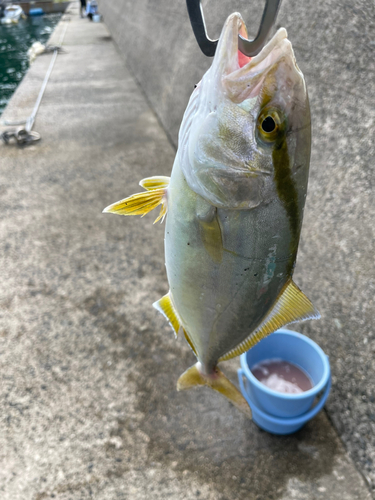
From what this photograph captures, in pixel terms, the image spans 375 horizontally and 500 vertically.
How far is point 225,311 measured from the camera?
4.53ft

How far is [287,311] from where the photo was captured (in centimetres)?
139

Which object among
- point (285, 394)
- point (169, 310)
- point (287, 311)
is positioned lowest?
point (285, 394)

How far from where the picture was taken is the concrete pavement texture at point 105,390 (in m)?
1.97

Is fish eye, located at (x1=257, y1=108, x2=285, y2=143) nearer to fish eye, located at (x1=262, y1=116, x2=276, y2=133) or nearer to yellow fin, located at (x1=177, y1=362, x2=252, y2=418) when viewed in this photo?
fish eye, located at (x1=262, y1=116, x2=276, y2=133)

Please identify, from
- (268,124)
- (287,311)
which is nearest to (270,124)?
(268,124)

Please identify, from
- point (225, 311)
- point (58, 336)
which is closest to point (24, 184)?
point (58, 336)

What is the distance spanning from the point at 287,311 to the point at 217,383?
551 millimetres

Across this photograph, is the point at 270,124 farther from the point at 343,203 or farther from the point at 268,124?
the point at 343,203

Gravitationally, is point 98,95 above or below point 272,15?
below

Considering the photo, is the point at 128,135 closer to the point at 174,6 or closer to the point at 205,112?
the point at 174,6

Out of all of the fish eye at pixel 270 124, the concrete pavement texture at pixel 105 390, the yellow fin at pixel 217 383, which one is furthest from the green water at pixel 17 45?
the fish eye at pixel 270 124

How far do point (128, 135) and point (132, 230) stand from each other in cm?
261

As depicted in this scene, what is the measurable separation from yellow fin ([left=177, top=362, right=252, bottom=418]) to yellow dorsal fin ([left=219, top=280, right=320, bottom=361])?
32 centimetres

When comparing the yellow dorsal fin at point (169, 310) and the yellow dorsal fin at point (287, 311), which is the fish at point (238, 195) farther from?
the yellow dorsal fin at point (169, 310)
